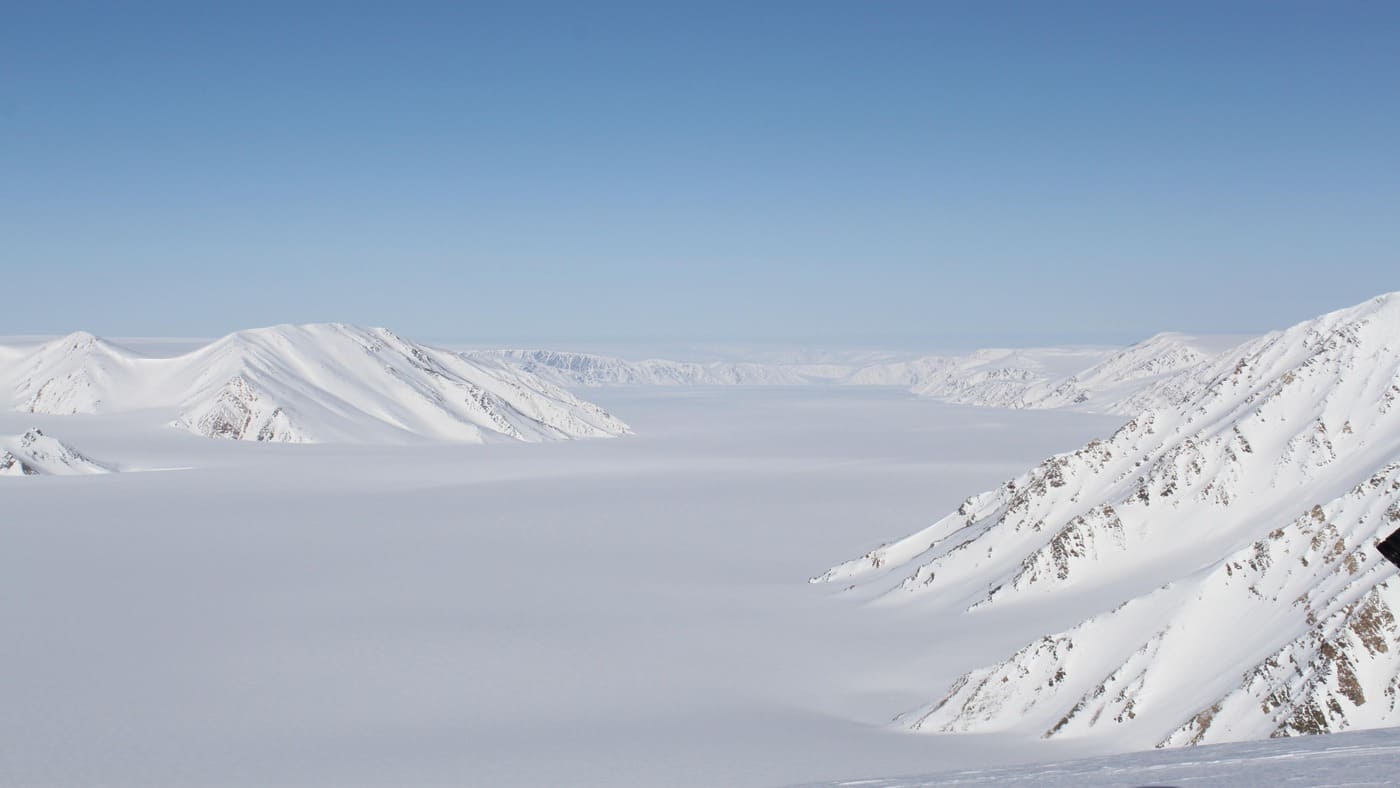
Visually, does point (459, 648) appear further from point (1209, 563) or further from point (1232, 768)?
point (1232, 768)

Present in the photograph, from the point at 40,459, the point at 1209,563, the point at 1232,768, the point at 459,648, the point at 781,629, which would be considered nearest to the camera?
the point at 1232,768

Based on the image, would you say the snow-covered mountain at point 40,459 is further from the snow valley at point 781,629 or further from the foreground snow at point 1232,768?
the foreground snow at point 1232,768

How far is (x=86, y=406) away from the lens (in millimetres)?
195875

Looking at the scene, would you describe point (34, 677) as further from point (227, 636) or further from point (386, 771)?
point (386, 771)

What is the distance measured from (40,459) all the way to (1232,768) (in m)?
139

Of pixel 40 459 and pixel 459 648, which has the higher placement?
pixel 40 459

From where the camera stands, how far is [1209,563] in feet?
118

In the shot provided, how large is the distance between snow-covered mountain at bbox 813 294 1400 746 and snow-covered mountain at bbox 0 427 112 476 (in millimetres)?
103399

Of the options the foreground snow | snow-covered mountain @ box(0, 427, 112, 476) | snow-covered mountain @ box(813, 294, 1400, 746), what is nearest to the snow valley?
snow-covered mountain @ box(813, 294, 1400, 746)

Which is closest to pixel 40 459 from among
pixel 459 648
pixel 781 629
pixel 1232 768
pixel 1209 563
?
pixel 459 648

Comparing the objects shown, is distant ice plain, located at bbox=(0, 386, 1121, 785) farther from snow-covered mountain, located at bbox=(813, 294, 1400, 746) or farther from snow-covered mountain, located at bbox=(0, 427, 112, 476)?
snow-covered mountain, located at bbox=(0, 427, 112, 476)

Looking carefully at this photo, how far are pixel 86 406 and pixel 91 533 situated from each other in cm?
14138

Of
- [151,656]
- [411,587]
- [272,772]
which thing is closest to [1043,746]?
[272,772]

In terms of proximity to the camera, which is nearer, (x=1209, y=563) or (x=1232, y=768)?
(x=1232, y=768)
